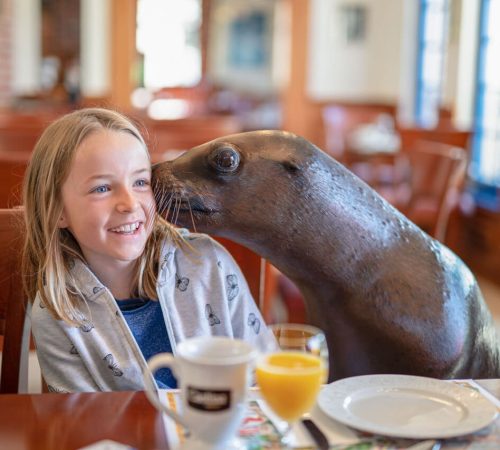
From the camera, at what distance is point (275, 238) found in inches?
50.5

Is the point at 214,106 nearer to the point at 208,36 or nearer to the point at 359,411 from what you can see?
the point at 208,36

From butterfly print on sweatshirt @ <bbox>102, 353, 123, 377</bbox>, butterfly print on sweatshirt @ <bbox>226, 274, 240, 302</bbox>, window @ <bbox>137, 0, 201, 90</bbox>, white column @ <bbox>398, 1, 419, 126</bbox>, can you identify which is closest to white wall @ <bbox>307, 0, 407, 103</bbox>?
white column @ <bbox>398, 1, 419, 126</bbox>

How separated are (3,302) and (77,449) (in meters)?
0.55

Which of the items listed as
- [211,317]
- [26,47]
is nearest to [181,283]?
[211,317]

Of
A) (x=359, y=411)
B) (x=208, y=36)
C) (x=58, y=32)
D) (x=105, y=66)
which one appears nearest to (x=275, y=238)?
(x=359, y=411)

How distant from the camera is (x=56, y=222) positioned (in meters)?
1.34

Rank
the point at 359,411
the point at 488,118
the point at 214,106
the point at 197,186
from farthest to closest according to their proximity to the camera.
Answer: the point at 214,106 → the point at 488,118 → the point at 197,186 → the point at 359,411

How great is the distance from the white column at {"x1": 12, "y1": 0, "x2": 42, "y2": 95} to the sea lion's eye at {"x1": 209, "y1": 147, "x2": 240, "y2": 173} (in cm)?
789

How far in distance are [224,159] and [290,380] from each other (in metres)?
0.50

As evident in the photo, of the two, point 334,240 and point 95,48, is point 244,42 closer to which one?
point 95,48

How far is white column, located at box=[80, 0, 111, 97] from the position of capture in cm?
852

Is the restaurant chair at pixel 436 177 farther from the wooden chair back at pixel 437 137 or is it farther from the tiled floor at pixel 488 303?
the wooden chair back at pixel 437 137

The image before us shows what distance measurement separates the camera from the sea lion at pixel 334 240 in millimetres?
1275

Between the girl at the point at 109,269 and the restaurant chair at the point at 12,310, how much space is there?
36mm
